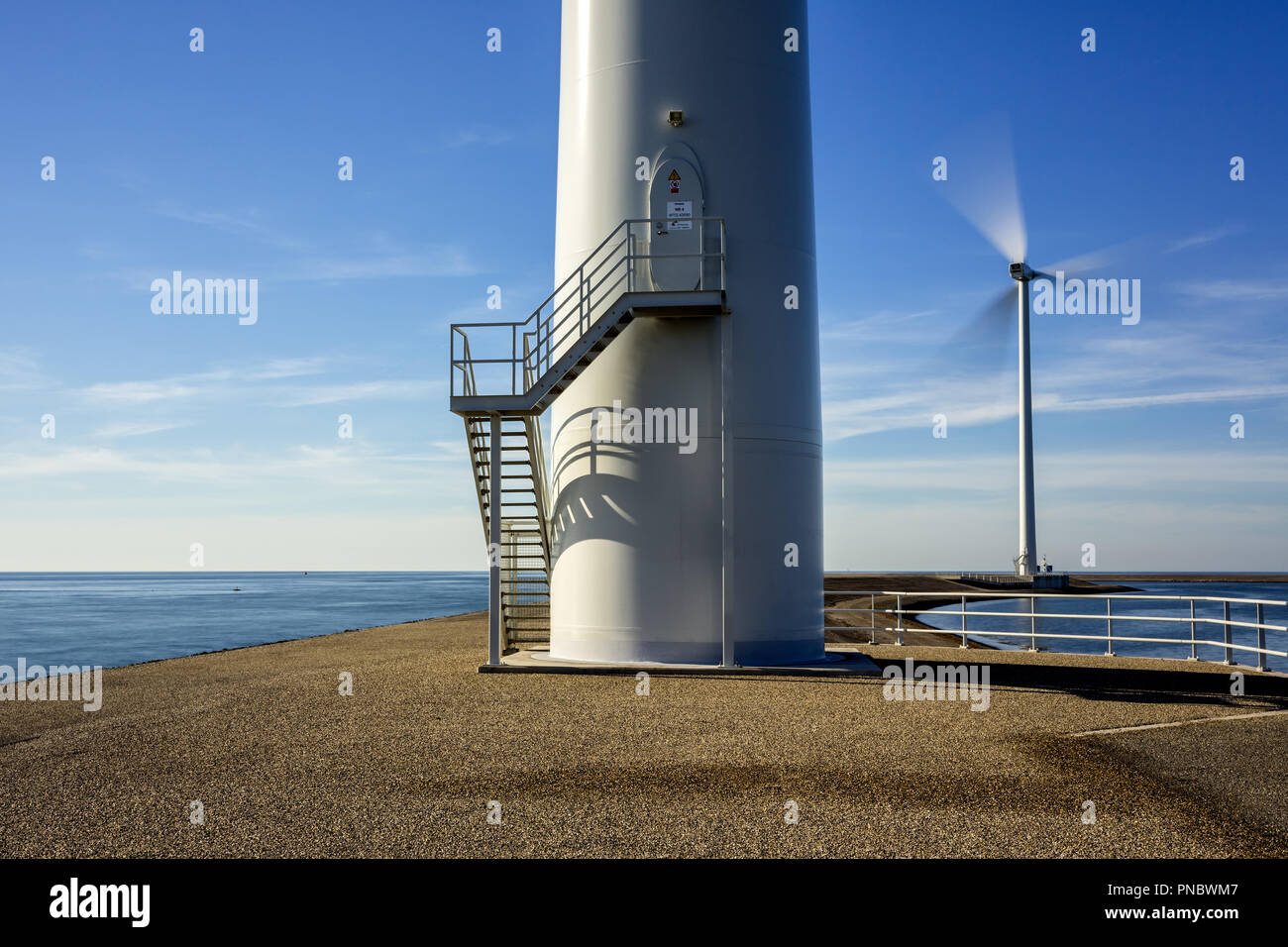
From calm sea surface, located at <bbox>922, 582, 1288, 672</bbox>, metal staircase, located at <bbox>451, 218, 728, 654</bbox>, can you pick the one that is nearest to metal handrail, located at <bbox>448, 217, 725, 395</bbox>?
metal staircase, located at <bbox>451, 218, 728, 654</bbox>

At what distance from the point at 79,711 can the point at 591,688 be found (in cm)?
669

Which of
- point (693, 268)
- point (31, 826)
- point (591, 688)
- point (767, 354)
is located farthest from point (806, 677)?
point (31, 826)

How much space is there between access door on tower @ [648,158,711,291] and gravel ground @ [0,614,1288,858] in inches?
277

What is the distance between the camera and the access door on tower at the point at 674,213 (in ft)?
58.2

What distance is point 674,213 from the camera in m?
17.8

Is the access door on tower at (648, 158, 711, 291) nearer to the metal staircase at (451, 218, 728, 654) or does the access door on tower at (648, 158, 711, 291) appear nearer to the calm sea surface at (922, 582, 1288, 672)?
the metal staircase at (451, 218, 728, 654)

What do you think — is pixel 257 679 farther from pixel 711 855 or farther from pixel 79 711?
pixel 711 855

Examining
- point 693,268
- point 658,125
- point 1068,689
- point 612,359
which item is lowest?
point 1068,689

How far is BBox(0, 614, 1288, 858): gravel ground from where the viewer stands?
7.28 meters

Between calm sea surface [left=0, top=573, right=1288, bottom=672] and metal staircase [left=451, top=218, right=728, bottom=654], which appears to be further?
calm sea surface [left=0, top=573, right=1288, bottom=672]

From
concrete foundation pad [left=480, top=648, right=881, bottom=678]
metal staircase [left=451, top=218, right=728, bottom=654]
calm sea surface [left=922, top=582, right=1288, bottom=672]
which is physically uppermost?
metal staircase [left=451, top=218, right=728, bottom=654]
